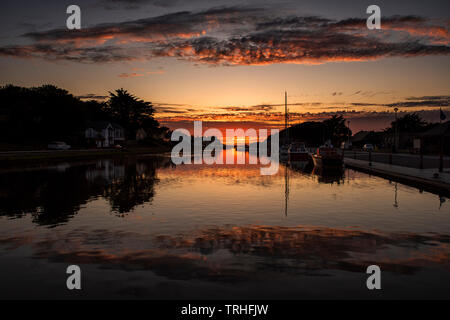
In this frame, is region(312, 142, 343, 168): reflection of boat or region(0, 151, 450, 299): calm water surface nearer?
region(0, 151, 450, 299): calm water surface

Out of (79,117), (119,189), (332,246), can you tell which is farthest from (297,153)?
(79,117)

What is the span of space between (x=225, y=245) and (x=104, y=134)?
107m

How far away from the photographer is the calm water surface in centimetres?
621

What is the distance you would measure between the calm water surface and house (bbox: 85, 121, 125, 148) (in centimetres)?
9090

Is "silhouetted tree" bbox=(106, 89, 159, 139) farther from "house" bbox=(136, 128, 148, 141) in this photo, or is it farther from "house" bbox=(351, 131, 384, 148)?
"house" bbox=(351, 131, 384, 148)

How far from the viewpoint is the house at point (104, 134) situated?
104938 millimetres

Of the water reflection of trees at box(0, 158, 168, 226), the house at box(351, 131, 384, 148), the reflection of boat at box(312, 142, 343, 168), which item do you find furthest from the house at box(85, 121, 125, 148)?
the house at box(351, 131, 384, 148)

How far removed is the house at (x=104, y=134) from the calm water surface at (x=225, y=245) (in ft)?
298

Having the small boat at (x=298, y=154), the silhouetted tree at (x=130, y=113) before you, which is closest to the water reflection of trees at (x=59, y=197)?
the small boat at (x=298, y=154)

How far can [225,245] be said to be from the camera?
8.76 meters

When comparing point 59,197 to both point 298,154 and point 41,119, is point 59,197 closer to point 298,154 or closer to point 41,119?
point 298,154

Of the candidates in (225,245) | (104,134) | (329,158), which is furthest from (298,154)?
(104,134)

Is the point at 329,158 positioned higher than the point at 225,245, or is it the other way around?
the point at 329,158
